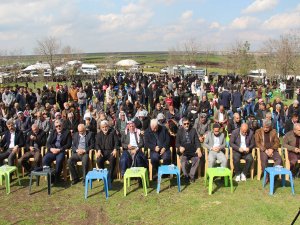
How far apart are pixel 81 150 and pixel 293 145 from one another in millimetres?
5014

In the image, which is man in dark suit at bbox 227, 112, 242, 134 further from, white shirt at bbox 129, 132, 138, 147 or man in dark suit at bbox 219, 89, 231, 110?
man in dark suit at bbox 219, 89, 231, 110

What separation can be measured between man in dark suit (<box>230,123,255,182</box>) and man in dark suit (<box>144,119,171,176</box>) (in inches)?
61.7

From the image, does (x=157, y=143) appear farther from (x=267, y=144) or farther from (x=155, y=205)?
(x=267, y=144)

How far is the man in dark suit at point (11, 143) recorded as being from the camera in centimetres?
857

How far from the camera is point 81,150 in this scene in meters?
8.05

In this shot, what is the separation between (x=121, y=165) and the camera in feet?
26.0

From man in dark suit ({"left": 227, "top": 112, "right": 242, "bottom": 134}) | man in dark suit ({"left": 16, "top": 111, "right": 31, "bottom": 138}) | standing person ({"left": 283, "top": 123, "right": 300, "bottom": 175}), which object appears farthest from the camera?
man in dark suit ({"left": 16, "top": 111, "right": 31, "bottom": 138})

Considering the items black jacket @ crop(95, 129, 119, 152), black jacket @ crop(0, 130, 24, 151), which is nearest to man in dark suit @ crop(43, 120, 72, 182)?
black jacket @ crop(95, 129, 119, 152)

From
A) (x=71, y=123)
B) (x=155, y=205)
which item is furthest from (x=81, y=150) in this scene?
(x=71, y=123)

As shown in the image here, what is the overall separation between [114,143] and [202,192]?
240 centimetres

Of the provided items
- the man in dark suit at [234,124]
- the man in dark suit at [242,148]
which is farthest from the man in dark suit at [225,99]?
the man in dark suit at [242,148]

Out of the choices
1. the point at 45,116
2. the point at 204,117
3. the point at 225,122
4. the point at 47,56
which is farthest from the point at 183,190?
the point at 47,56

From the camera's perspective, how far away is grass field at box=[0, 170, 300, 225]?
6.13 metres

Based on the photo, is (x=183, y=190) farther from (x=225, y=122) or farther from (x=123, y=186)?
(x=225, y=122)
